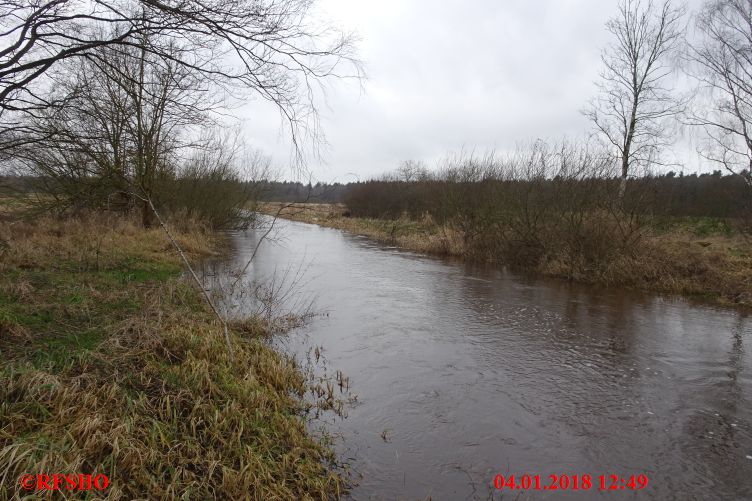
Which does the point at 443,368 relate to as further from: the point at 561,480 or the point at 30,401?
the point at 30,401

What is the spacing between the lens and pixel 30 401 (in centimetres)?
322

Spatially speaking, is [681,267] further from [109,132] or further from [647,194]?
[109,132]

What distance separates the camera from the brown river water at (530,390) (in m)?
4.20

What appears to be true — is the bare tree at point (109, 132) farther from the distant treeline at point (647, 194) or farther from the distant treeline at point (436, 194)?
the distant treeline at point (647, 194)

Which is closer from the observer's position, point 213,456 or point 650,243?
point 213,456

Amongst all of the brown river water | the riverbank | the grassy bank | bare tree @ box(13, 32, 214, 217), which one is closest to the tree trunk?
bare tree @ box(13, 32, 214, 217)

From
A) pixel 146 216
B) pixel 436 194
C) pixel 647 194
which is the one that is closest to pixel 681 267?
pixel 647 194

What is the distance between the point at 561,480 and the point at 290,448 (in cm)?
254

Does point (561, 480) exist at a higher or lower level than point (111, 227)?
lower

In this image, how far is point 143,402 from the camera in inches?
146

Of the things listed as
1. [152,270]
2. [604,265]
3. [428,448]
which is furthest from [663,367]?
[152,270]

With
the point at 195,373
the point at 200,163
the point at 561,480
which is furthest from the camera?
the point at 200,163

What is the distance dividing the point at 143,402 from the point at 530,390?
15.2 ft

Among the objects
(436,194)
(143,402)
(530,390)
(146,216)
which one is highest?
(436,194)
